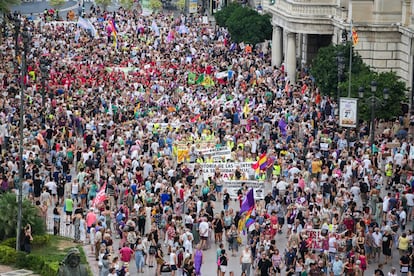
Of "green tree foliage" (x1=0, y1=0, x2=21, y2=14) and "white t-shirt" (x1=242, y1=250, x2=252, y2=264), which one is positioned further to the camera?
"green tree foliage" (x1=0, y1=0, x2=21, y2=14)

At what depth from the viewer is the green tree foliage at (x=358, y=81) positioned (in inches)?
2192

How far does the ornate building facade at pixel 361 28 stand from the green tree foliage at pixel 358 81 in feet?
4.37

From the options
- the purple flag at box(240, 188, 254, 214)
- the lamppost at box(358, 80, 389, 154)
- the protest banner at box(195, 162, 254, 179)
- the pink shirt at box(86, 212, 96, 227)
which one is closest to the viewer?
the pink shirt at box(86, 212, 96, 227)

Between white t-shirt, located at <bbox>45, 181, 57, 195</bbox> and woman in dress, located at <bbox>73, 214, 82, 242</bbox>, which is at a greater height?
white t-shirt, located at <bbox>45, 181, 57, 195</bbox>

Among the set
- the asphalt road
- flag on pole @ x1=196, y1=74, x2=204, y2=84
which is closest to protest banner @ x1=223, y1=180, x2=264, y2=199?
the asphalt road

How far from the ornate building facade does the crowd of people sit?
2222mm

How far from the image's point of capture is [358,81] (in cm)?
5775

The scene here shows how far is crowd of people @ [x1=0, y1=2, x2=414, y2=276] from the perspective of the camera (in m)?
38.3

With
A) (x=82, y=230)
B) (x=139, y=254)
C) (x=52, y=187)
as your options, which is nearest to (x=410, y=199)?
(x=139, y=254)

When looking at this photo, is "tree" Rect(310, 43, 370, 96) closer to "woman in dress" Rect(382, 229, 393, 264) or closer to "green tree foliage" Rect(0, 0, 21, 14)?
"green tree foliage" Rect(0, 0, 21, 14)

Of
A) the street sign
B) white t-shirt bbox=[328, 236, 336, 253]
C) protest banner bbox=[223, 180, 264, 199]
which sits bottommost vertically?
white t-shirt bbox=[328, 236, 336, 253]

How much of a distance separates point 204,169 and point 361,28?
22.0m

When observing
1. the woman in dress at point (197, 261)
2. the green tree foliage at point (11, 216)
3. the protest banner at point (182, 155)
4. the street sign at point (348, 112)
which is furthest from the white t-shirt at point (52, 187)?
the street sign at point (348, 112)

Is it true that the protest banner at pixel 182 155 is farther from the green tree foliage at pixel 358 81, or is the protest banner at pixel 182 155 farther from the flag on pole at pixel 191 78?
the flag on pole at pixel 191 78
